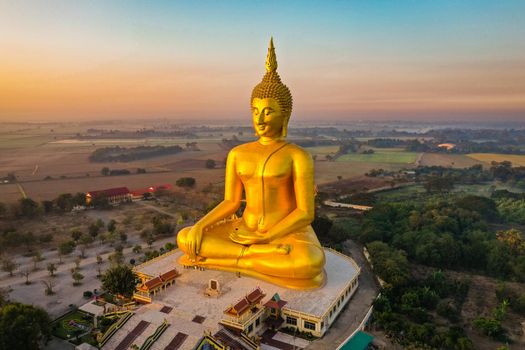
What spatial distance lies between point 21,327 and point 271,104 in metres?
11.0

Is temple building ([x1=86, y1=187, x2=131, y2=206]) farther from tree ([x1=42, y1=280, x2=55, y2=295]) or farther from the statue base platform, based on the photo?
the statue base platform

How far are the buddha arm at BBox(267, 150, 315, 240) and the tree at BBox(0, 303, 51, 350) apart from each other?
8104 millimetres

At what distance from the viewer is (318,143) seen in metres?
106

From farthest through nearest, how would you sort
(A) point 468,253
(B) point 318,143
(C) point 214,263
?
1. (B) point 318,143
2. (A) point 468,253
3. (C) point 214,263

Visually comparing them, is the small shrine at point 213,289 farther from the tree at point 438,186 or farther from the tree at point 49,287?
the tree at point 438,186

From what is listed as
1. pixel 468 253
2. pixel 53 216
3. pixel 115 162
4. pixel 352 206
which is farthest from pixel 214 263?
pixel 115 162

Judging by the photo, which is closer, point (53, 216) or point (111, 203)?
point (53, 216)

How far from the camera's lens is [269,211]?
15922 millimetres

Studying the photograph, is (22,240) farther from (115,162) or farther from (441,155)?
(441,155)

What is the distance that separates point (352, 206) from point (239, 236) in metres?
24.4

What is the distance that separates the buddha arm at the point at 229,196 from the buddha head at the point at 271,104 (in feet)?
5.83

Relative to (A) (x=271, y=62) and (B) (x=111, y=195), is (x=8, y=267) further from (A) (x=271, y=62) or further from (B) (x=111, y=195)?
(B) (x=111, y=195)

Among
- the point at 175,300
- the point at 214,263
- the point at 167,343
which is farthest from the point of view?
the point at 214,263

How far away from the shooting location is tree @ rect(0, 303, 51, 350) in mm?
12320
